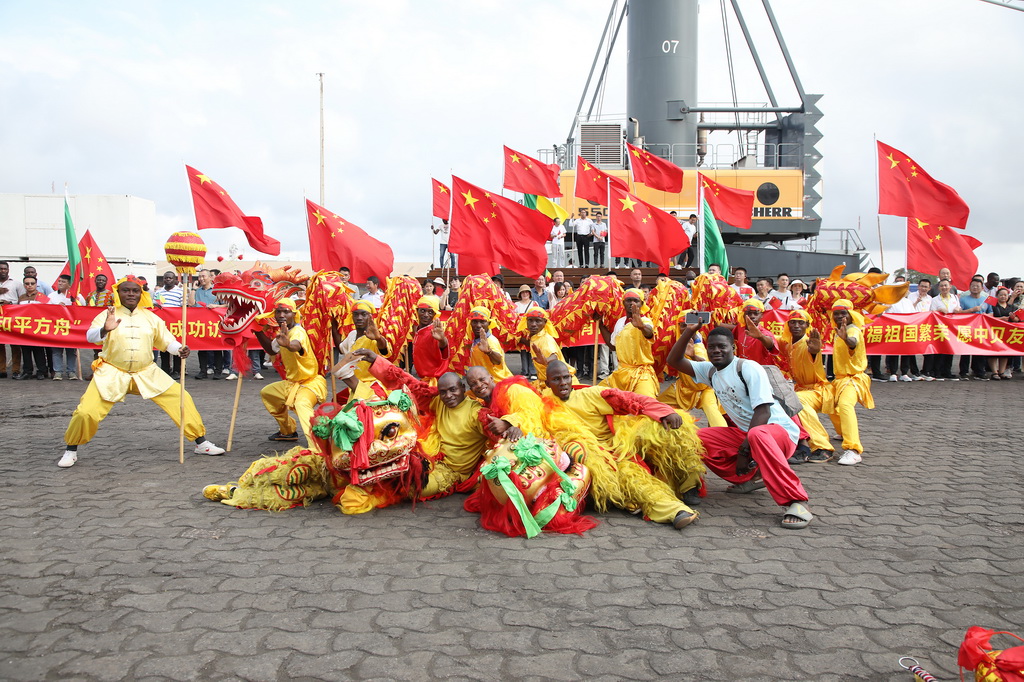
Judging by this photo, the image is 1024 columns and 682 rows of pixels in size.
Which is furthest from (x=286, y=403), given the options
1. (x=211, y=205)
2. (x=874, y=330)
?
(x=874, y=330)

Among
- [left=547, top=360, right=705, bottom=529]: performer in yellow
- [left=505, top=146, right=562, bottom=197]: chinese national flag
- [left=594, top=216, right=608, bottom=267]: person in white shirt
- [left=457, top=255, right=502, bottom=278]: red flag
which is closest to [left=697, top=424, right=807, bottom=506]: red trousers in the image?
[left=547, top=360, right=705, bottom=529]: performer in yellow

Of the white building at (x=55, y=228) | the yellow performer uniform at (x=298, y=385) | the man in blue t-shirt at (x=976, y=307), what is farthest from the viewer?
the white building at (x=55, y=228)

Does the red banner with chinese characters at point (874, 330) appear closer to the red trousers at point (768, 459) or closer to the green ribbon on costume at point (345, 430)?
the red trousers at point (768, 459)

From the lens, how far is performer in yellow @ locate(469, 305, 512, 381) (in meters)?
6.66

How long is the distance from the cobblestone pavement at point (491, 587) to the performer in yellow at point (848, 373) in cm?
88

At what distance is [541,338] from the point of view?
687 centimetres

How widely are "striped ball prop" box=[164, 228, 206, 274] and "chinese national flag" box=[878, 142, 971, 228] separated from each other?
25.4 ft

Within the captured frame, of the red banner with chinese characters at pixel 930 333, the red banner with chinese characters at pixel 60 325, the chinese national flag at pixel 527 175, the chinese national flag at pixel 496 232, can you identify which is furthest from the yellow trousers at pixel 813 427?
the red banner with chinese characters at pixel 60 325

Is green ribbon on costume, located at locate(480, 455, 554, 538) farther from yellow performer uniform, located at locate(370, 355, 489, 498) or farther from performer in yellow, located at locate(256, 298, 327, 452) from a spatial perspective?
performer in yellow, located at locate(256, 298, 327, 452)

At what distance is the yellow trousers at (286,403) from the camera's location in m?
7.11

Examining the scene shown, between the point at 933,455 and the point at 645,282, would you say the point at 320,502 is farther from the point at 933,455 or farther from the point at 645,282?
the point at 645,282

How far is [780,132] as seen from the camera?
22.9 meters

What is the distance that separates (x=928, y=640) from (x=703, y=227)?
800 cm

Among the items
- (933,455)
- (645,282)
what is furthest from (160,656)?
(645,282)
